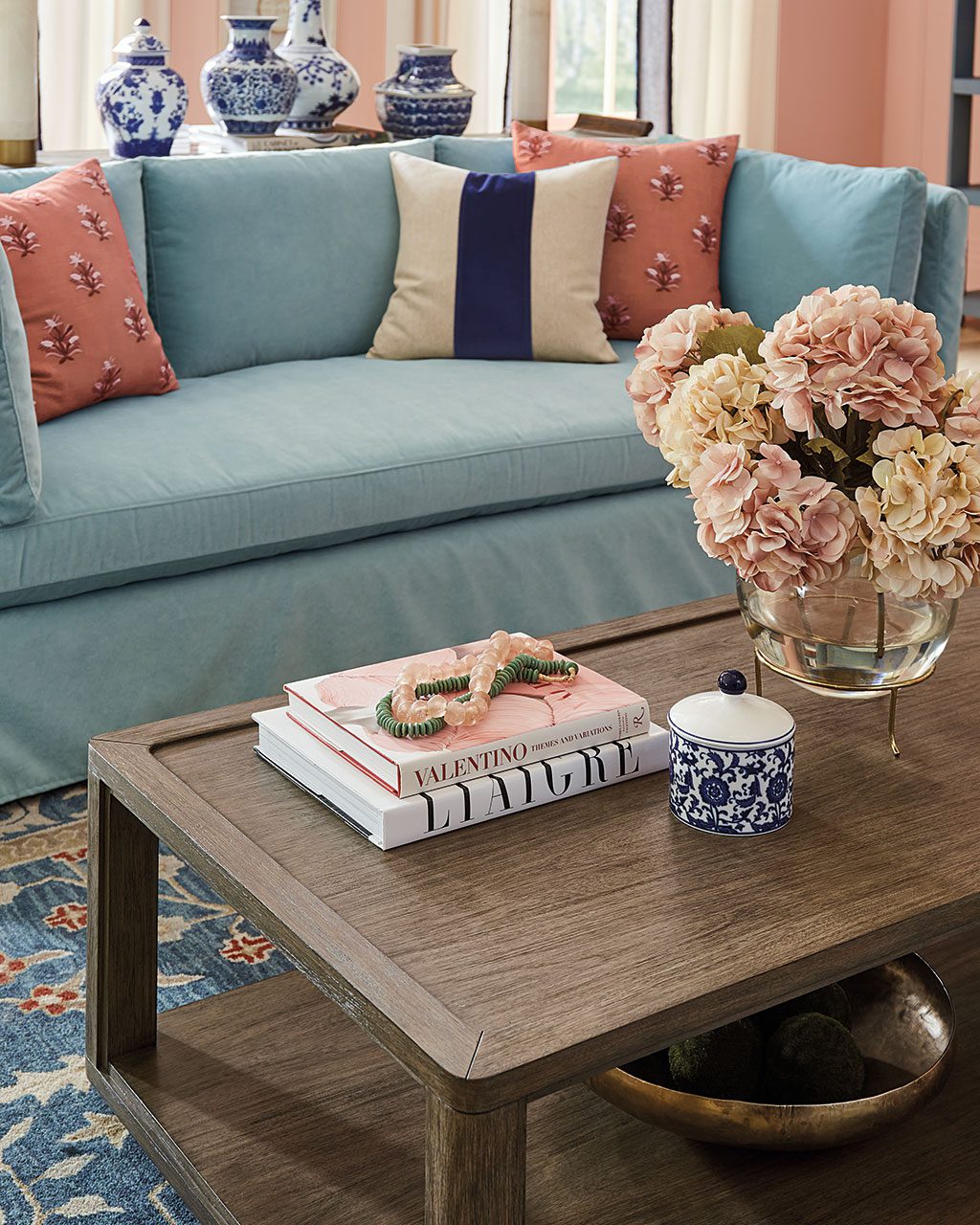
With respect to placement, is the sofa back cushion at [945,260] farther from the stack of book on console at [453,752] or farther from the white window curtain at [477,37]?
the white window curtain at [477,37]

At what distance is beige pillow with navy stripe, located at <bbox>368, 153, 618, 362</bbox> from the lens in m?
2.78

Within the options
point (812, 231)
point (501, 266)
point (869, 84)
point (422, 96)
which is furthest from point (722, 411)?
point (869, 84)

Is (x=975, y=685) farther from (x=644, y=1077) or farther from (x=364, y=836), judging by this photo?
(x=364, y=836)

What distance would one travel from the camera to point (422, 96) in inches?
129

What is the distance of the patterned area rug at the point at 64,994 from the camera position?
1.33m

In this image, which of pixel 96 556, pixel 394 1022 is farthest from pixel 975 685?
pixel 96 556

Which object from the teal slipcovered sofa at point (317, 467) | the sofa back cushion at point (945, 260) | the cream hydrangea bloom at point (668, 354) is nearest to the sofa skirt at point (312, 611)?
the teal slipcovered sofa at point (317, 467)

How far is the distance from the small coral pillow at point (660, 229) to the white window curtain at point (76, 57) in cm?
165

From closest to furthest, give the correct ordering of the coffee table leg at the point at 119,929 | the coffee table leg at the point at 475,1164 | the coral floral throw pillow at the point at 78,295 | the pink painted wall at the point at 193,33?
the coffee table leg at the point at 475,1164 < the coffee table leg at the point at 119,929 < the coral floral throw pillow at the point at 78,295 < the pink painted wall at the point at 193,33

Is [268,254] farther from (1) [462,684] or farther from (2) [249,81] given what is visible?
(1) [462,684]

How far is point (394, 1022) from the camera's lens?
3.13 feet

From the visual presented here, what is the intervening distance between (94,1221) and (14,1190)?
9cm

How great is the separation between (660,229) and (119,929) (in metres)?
1.99

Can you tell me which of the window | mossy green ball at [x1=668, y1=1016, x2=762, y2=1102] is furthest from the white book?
the window
